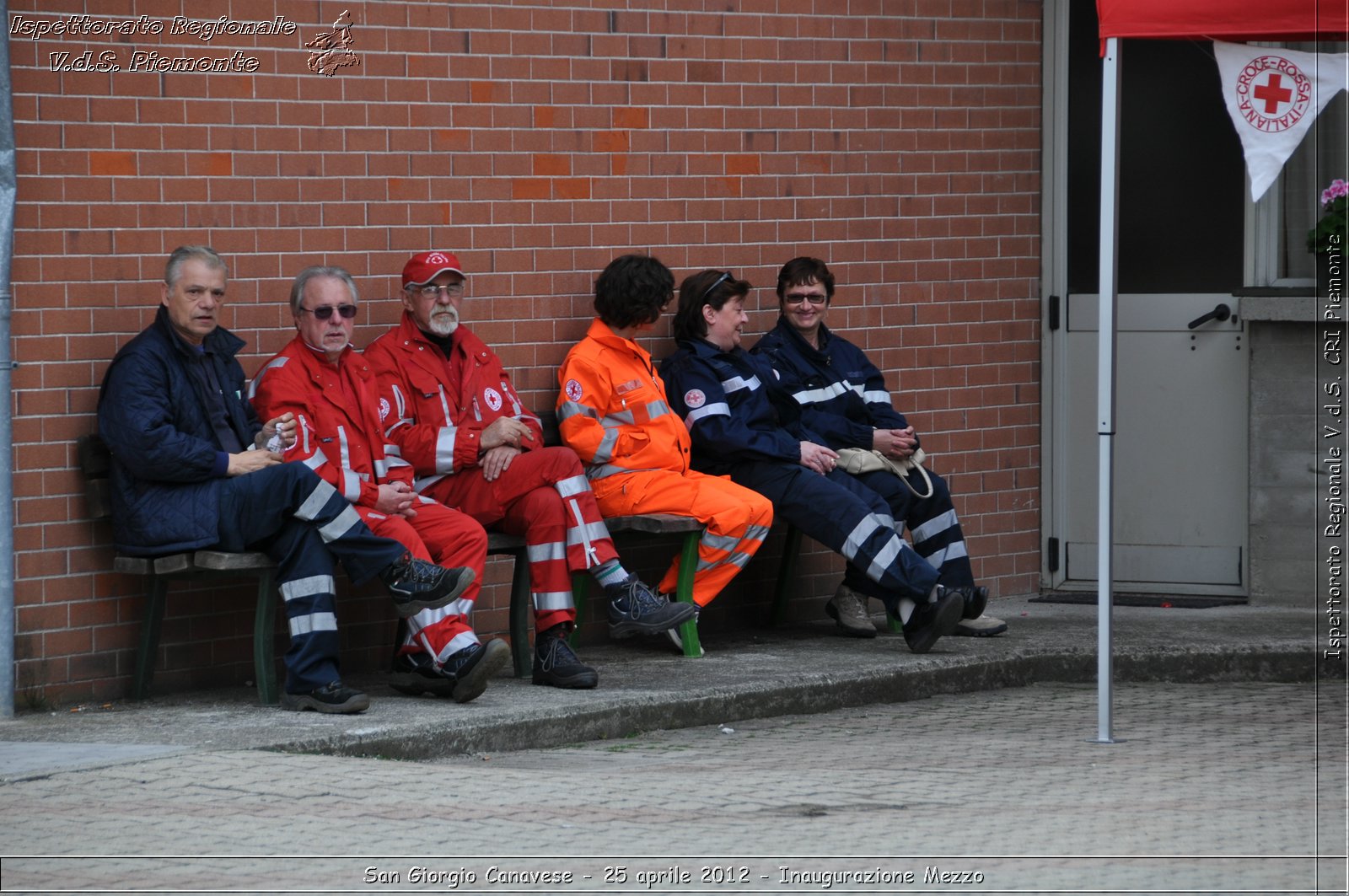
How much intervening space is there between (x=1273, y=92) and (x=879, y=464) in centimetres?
235

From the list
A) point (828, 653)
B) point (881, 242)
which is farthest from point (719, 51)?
point (828, 653)

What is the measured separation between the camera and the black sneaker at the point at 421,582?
6.32m

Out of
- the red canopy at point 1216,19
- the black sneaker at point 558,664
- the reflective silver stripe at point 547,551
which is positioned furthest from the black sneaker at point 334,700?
the red canopy at point 1216,19

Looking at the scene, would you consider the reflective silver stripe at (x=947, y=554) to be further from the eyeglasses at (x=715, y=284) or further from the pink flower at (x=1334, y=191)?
the pink flower at (x=1334, y=191)

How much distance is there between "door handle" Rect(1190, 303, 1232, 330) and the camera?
8812mm

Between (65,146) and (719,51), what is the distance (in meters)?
2.96

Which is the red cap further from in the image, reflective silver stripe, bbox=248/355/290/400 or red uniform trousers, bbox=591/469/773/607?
red uniform trousers, bbox=591/469/773/607

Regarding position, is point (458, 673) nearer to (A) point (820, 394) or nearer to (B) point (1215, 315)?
(A) point (820, 394)

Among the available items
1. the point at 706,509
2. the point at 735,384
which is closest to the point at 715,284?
the point at 735,384

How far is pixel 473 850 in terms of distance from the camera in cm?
461

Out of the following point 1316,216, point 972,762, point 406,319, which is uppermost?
point 1316,216

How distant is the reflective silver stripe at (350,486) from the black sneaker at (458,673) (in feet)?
2.05

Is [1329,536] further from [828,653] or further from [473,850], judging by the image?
[473,850]

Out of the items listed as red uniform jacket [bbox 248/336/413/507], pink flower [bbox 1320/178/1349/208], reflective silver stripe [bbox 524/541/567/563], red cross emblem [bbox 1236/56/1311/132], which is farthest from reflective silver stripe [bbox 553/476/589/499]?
pink flower [bbox 1320/178/1349/208]
